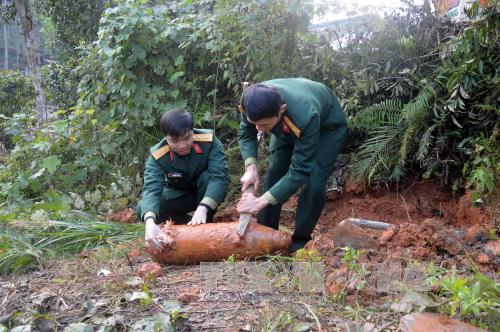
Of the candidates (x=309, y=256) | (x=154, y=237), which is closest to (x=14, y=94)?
(x=154, y=237)

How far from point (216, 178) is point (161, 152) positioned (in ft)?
1.50

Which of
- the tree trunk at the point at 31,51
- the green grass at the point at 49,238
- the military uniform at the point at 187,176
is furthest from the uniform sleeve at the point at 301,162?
the tree trunk at the point at 31,51

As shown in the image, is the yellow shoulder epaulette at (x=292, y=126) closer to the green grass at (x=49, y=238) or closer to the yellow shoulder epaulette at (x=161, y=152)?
the yellow shoulder epaulette at (x=161, y=152)

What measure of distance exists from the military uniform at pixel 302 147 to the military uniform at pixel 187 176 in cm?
36

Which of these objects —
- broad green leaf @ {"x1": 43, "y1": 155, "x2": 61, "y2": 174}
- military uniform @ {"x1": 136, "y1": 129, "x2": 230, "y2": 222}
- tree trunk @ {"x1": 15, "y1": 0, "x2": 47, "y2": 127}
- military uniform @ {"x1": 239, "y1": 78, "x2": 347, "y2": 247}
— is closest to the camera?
military uniform @ {"x1": 239, "y1": 78, "x2": 347, "y2": 247}

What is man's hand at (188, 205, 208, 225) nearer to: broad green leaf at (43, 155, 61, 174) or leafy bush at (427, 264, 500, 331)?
leafy bush at (427, 264, 500, 331)

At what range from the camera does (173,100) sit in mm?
5699

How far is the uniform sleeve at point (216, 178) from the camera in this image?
355 cm

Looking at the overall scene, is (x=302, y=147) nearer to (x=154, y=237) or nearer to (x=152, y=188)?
(x=154, y=237)

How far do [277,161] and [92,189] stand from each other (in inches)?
121

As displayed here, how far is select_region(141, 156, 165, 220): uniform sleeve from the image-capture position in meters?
3.38

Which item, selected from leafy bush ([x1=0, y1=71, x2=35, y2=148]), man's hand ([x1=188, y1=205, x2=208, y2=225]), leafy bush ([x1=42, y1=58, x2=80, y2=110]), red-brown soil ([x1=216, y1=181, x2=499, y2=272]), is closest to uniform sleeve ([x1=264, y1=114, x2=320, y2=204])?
red-brown soil ([x1=216, y1=181, x2=499, y2=272])

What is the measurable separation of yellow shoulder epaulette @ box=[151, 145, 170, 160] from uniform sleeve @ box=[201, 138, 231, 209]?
0.34 metres

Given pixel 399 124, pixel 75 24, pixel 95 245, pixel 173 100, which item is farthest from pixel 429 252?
pixel 75 24
